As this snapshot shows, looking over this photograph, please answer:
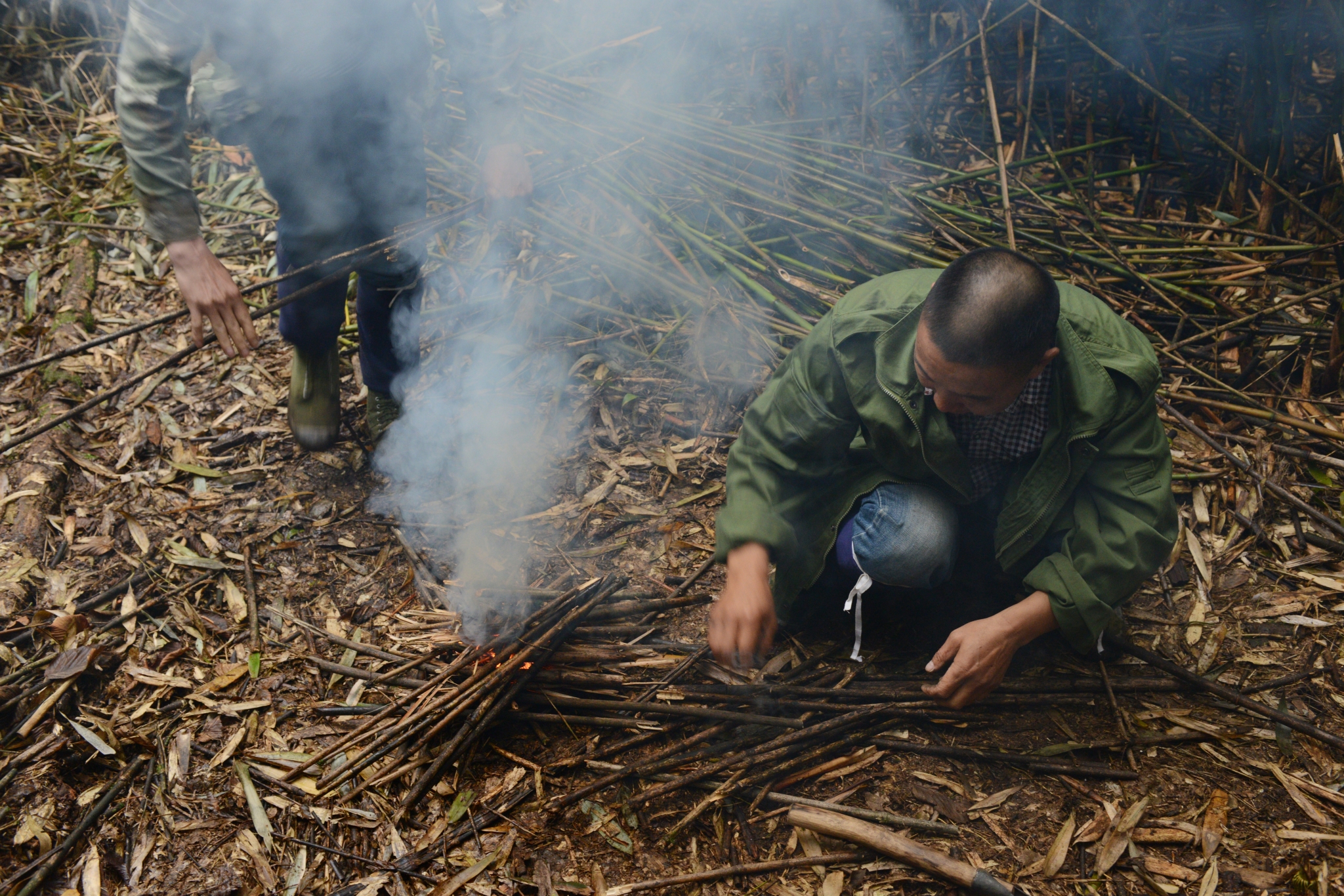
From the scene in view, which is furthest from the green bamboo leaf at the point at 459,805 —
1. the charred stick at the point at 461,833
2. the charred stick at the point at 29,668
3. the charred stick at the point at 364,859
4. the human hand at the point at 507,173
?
the human hand at the point at 507,173

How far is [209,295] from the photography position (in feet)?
7.34

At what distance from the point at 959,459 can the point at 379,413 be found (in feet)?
7.94

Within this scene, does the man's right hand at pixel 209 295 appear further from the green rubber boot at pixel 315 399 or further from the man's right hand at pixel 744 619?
the man's right hand at pixel 744 619

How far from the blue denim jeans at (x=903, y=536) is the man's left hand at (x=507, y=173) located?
184 centimetres

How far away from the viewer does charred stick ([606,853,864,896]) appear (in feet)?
6.48

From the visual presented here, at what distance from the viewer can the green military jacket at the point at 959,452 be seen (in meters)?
2.07

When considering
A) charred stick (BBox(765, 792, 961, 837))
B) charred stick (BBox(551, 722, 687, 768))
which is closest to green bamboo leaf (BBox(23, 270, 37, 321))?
charred stick (BBox(551, 722, 687, 768))

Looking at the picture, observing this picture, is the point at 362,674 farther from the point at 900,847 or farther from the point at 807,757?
the point at 900,847

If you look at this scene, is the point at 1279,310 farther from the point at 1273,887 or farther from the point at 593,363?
the point at 593,363

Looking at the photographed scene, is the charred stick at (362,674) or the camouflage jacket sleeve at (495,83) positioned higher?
the camouflage jacket sleeve at (495,83)

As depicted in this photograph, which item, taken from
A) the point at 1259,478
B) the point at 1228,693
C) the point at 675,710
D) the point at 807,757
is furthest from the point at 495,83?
the point at 1228,693

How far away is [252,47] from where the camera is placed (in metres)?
2.38

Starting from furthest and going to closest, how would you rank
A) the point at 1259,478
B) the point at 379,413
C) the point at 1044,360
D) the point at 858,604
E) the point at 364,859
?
the point at 379,413, the point at 1259,478, the point at 858,604, the point at 364,859, the point at 1044,360

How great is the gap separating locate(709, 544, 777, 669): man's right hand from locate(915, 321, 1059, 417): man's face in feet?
2.19
